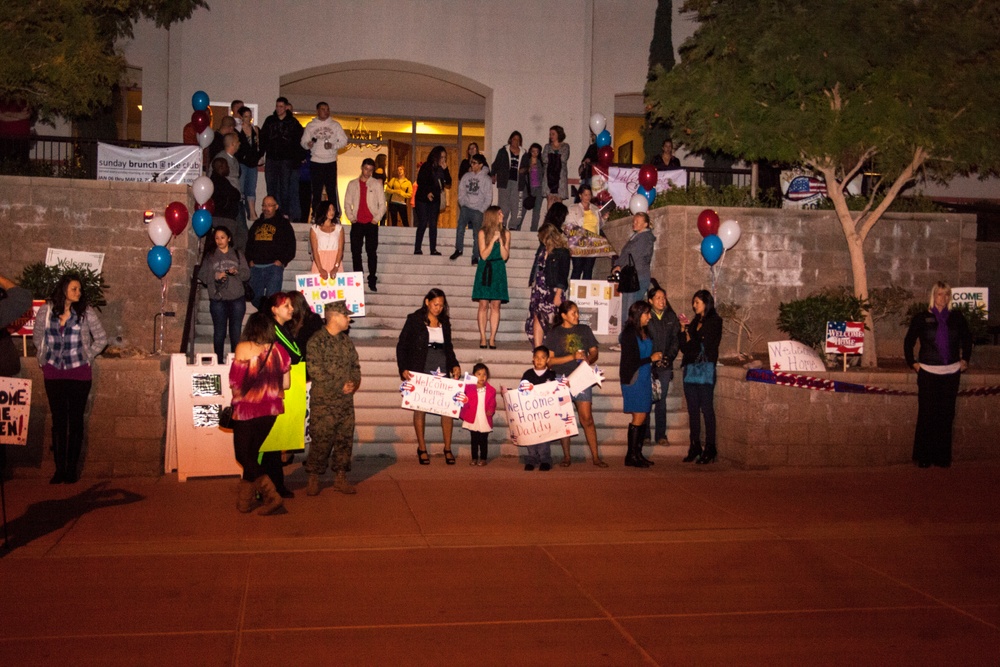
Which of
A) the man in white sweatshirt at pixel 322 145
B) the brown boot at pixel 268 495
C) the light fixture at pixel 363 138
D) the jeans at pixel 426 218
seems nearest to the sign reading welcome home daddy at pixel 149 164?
the man in white sweatshirt at pixel 322 145

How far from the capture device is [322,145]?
17609mm

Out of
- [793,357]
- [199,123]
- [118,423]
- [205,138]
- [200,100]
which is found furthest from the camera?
[200,100]

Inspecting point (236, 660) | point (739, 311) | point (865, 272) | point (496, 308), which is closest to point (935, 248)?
point (865, 272)

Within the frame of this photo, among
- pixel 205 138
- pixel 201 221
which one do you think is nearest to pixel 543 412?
pixel 201 221

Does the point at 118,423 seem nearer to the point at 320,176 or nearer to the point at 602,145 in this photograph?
the point at 320,176

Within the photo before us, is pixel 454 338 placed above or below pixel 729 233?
below

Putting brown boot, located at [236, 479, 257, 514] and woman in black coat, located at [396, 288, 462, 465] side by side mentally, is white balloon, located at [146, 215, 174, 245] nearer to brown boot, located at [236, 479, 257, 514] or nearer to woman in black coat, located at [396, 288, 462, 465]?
woman in black coat, located at [396, 288, 462, 465]

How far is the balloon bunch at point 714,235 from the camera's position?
1449 cm

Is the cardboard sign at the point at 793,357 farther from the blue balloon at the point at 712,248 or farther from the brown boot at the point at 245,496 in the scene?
the brown boot at the point at 245,496

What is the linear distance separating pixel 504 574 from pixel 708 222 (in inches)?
332

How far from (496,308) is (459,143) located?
14449 millimetres

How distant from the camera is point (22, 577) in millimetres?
7039

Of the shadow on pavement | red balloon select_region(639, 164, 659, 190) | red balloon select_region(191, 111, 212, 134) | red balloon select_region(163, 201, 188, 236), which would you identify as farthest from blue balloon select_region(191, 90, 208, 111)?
the shadow on pavement

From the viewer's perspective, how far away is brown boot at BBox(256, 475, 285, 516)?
29.5 ft
